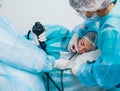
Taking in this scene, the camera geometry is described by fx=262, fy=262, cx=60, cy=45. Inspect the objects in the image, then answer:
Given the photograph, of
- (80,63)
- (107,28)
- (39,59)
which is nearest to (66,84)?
(80,63)

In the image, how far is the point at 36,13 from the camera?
1700 mm

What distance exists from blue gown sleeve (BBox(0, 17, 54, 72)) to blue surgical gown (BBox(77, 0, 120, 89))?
18cm

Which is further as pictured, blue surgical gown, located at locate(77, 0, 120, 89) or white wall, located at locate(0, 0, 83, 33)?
white wall, located at locate(0, 0, 83, 33)

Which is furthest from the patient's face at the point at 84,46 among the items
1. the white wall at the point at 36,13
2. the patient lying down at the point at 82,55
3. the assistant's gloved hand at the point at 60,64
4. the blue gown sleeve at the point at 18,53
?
the white wall at the point at 36,13

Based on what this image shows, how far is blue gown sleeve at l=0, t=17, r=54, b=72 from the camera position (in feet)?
3.13

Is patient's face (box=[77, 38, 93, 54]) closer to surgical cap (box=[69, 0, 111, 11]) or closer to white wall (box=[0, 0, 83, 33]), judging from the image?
surgical cap (box=[69, 0, 111, 11])

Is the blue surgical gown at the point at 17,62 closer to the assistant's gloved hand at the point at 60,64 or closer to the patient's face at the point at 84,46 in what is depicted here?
the assistant's gloved hand at the point at 60,64

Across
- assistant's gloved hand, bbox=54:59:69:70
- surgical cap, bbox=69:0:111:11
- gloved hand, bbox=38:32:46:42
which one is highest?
surgical cap, bbox=69:0:111:11

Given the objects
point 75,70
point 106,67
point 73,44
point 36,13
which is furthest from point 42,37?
point 36,13

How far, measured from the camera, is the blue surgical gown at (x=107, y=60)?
0.97m

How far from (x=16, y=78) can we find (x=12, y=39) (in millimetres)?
146

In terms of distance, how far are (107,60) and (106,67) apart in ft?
0.10

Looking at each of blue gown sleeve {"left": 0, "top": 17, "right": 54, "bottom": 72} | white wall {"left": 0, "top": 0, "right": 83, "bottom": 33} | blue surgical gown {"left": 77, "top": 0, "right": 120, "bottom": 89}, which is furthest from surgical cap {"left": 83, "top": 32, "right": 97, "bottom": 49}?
white wall {"left": 0, "top": 0, "right": 83, "bottom": 33}

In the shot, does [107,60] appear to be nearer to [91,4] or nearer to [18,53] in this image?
[91,4]
